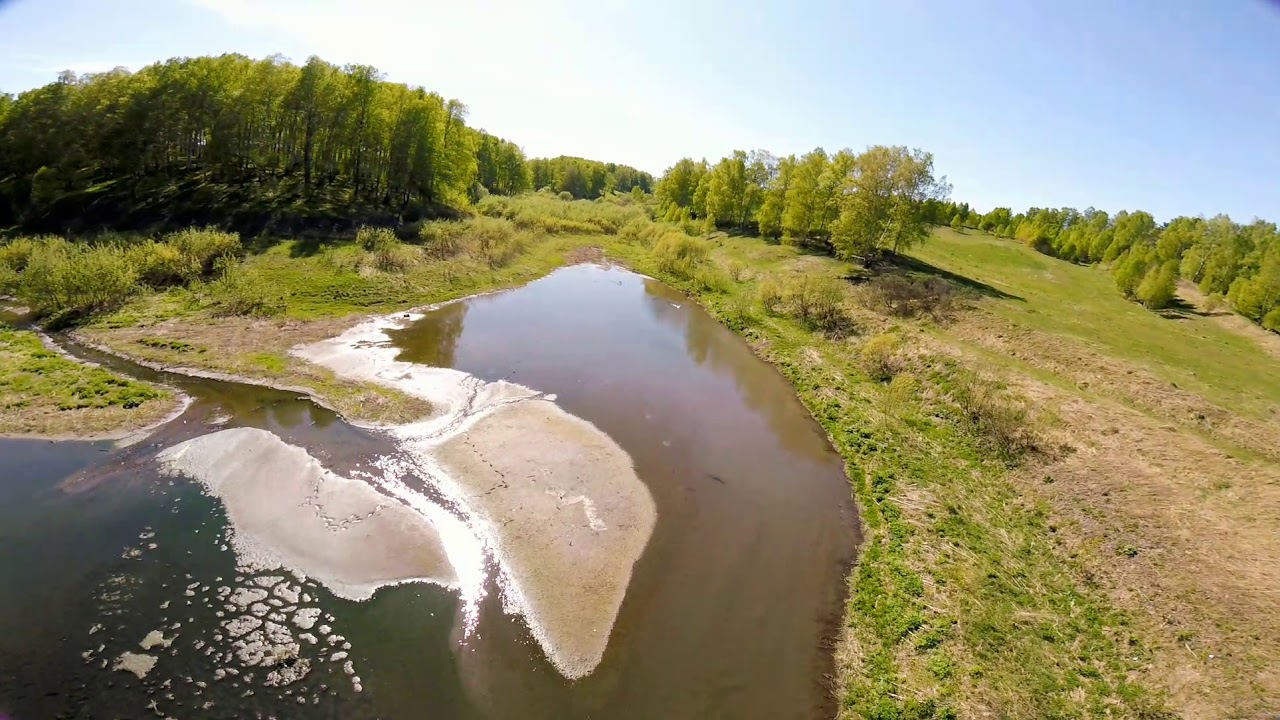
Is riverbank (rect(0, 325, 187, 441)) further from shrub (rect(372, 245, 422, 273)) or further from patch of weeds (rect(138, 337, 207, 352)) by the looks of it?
shrub (rect(372, 245, 422, 273))

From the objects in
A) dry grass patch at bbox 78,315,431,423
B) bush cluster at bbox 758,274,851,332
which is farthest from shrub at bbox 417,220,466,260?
bush cluster at bbox 758,274,851,332

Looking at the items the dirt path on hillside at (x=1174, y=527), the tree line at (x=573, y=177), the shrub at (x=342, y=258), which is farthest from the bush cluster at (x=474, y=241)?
the tree line at (x=573, y=177)

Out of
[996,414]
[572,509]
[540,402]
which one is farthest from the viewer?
[540,402]

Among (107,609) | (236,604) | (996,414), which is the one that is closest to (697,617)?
(236,604)

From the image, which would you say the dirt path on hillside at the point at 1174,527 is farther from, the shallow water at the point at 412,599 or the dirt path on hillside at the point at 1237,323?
the dirt path on hillside at the point at 1237,323

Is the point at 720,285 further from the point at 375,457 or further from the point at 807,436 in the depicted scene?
the point at 375,457

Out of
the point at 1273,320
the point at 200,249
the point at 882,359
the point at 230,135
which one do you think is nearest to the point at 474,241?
the point at 200,249
